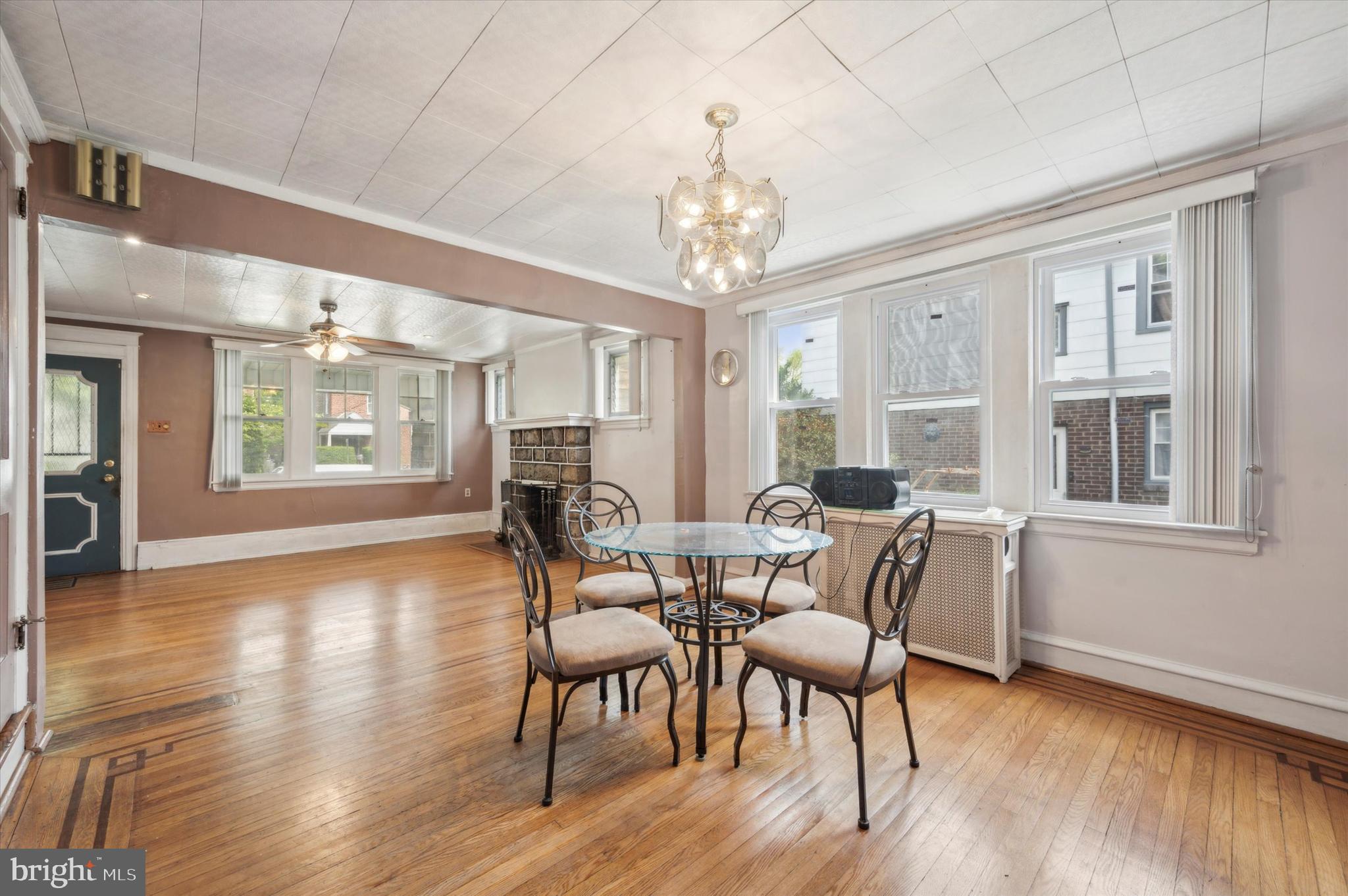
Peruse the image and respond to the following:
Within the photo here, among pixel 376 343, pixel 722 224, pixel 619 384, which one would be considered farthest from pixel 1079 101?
pixel 376 343

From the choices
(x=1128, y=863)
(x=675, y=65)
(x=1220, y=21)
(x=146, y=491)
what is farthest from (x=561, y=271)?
(x=146, y=491)

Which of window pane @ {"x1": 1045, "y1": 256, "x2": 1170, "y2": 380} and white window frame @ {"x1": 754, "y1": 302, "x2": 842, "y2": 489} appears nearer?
window pane @ {"x1": 1045, "y1": 256, "x2": 1170, "y2": 380}

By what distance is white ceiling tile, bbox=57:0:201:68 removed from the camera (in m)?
1.65

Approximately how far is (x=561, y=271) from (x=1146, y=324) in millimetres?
3434

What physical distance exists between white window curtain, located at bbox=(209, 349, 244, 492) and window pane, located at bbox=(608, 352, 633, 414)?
4.05m

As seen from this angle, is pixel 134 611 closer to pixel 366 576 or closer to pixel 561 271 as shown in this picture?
pixel 366 576

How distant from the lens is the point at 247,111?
7.06ft

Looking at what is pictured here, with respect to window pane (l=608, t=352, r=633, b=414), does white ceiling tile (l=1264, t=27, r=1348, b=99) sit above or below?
above

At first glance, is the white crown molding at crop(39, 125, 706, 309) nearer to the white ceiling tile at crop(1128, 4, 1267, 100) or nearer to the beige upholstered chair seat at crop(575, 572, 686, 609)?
the beige upholstered chair seat at crop(575, 572, 686, 609)

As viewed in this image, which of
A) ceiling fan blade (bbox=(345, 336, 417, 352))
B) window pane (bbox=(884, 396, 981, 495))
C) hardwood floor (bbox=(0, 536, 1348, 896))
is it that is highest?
ceiling fan blade (bbox=(345, 336, 417, 352))

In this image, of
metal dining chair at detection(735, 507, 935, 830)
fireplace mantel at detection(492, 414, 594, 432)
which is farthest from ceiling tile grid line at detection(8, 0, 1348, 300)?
fireplace mantel at detection(492, 414, 594, 432)

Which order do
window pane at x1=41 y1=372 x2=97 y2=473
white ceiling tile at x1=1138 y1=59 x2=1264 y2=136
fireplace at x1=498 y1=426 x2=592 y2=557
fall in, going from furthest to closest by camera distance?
fireplace at x1=498 y1=426 x2=592 y2=557 < window pane at x1=41 y1=372 x2=97 y2=473 < white ceiling tile at x1=1138 y1=59 x2=1264 y2=136

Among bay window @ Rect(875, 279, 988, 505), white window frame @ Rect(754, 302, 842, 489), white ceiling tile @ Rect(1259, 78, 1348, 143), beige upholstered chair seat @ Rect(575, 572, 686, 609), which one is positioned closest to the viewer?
white ceiling tile @ Rect(1259, 78, 1348, 143)

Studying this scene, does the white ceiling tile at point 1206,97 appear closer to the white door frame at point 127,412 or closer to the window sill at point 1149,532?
the window sill at point 1149,532
